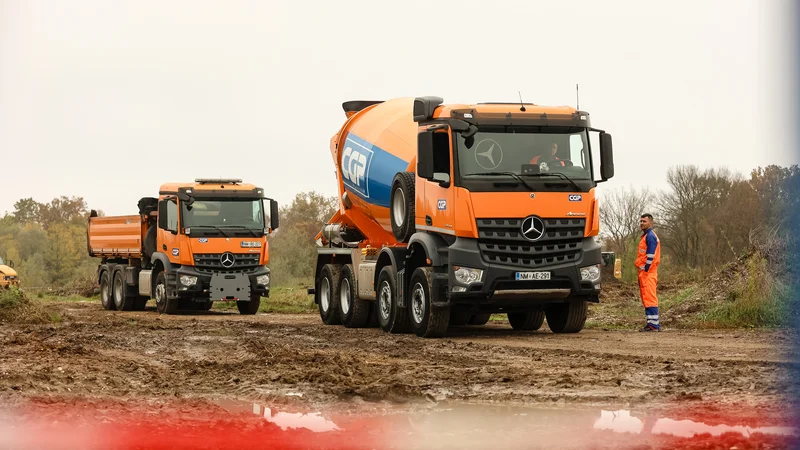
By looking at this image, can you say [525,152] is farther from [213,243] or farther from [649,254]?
[213,243]

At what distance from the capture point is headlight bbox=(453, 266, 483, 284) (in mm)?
14766

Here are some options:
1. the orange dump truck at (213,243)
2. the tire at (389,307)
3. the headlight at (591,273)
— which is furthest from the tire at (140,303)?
the headlight at (591,273)

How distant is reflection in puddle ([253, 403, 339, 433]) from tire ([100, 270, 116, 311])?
23.2 metres

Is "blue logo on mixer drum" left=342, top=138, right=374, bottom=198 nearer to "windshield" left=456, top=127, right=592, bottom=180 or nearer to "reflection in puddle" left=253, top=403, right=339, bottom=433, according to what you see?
"windshield" left=456, top=127, right=592, bottom=180

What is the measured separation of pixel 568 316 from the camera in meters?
16.6

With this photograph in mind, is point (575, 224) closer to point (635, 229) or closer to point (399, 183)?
point (399, 183)

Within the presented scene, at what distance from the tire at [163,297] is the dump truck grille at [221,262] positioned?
4.15 feet

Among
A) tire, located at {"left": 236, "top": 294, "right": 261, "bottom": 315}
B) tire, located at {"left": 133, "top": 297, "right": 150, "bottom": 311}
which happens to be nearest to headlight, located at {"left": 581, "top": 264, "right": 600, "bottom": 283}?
tire, located at {"left": 236, "top": 294, "right": 261, "bottom": 315}

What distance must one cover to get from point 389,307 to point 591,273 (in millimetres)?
3566

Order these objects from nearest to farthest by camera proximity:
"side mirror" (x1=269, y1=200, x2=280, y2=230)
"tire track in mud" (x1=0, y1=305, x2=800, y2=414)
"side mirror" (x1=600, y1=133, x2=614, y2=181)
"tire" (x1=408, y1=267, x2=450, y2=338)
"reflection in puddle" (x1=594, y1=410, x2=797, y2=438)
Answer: "reflection in puddle" (x1=594, y1=410, x2=797, y2=438)
"tire track in mud" (x1=0, y1=305, x2=800, y2=414)
"side mirror" (x1=600, y1=133, x2=614, y2=181)
"tire" (x1=408, y1=267, x2=450, y2=338)
"side mirror" (x1=269, y1=200, x2=280, y2=230)

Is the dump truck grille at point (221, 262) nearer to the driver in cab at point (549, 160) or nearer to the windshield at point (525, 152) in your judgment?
the windshield at point (525, 152)

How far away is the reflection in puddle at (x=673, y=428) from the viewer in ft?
23.6

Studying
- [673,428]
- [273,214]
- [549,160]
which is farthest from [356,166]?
[673,428]

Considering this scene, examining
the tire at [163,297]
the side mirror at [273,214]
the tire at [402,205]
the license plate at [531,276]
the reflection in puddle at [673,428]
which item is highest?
the side mirror at [273,214]
